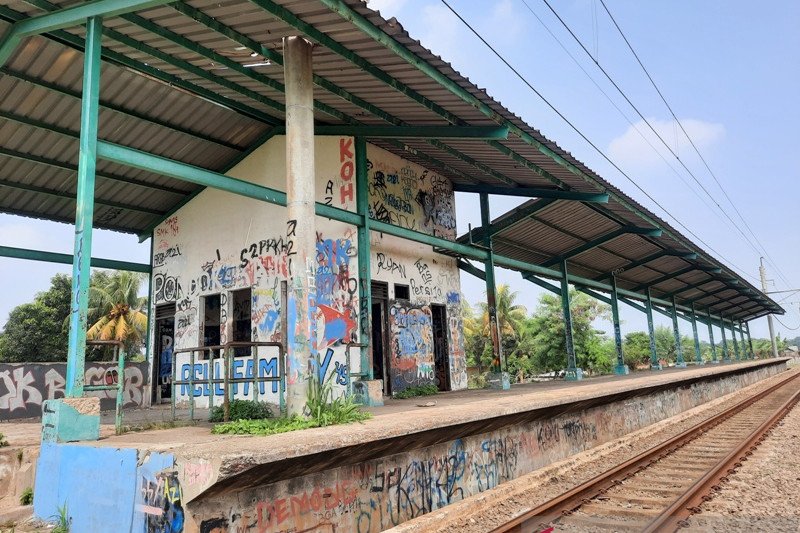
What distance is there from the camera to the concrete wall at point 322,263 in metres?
12.4

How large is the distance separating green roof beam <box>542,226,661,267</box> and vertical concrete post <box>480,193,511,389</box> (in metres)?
5.71

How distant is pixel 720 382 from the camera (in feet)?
79.4

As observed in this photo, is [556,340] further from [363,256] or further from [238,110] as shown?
[238,110]

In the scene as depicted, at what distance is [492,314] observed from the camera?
1564cm

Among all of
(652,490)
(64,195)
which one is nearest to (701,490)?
(652,490)

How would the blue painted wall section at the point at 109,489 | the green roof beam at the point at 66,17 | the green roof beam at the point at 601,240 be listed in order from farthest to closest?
the green roof beam at the point at 601,240, the green roof beam at the point at 66,17, the blue painted wall section at the point at 109,489

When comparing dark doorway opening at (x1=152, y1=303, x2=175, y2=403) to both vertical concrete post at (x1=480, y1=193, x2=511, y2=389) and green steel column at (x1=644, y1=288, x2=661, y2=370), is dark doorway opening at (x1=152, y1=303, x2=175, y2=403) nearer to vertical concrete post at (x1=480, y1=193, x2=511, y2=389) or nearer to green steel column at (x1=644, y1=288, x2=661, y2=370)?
vertical concrete post at (x1=480, y1=193, x2=511, y2=389)

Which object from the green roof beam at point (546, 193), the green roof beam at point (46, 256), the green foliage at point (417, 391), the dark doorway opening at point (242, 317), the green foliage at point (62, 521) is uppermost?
the green roof beam at point (546, 193)

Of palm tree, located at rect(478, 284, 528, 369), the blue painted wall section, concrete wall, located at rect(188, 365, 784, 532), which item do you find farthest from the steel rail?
palm tree, located at rect(478, 284, 528, 369)

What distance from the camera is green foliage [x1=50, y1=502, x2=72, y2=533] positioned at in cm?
524

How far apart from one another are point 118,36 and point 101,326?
87.2ft

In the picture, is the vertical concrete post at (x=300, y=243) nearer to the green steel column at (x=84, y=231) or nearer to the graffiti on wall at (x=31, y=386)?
the green steel column at (x=84, y=231)

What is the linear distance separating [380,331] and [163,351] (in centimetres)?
648

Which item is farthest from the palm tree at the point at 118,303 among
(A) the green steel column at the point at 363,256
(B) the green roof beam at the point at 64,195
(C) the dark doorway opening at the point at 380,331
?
(A) the green steel column at the point at 363,256
